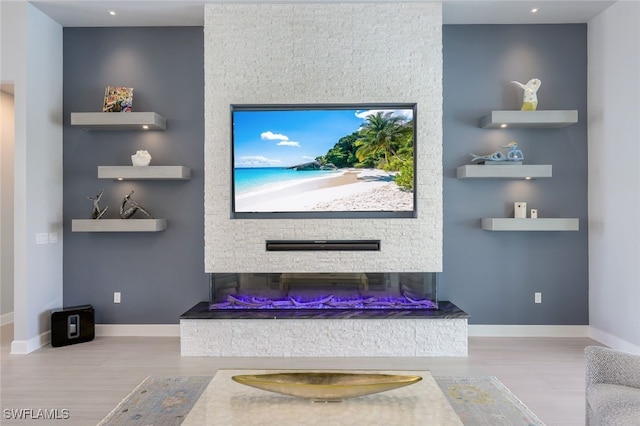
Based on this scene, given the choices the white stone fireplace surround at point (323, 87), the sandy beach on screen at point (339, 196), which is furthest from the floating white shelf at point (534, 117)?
the sandy beach on screen at point (339, 196)

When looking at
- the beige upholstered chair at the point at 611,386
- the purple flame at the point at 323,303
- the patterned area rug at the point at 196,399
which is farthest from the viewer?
the purple flame at the point at 323,303

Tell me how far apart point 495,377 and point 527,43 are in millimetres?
3151

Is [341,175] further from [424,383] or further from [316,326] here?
[424,383]

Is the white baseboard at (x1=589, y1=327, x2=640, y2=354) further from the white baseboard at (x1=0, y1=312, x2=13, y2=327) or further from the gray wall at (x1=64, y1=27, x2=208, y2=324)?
the white baseboard at (x1=0, y1=312, x2=13, y2=327)

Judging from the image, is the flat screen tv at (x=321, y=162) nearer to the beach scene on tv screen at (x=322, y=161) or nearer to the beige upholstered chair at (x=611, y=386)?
the beach scene on tv screen at (x=322, y=161)

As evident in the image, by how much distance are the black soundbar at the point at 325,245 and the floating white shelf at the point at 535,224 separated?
116cm

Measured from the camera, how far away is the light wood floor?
8.70 ft

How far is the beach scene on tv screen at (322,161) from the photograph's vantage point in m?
3.73

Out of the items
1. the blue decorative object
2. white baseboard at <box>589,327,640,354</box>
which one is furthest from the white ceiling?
white baseboard at <box>589,327,640,354</box>

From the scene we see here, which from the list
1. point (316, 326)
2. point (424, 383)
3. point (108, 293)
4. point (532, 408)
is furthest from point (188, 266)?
point (532, 408)

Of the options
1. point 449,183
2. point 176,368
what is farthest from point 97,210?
point 449,183

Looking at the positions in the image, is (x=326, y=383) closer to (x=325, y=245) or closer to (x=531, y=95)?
(x=325, y=245)

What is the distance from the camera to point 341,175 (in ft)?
12.3

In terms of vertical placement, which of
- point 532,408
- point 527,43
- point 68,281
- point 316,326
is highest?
point 527,43
